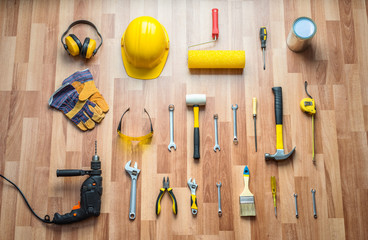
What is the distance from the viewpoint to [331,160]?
1.93 meters

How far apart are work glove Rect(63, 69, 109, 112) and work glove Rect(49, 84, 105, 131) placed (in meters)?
0.03

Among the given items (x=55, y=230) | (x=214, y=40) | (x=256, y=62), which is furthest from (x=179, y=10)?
(x=55, y=230)

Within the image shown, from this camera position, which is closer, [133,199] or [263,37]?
→ [133,199]

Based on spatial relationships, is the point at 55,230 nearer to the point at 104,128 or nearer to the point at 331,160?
the point at 104,128

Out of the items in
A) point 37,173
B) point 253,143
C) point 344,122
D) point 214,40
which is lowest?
point 37,173

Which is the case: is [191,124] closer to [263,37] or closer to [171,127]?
[171,127]

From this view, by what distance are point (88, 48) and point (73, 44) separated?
10 cm

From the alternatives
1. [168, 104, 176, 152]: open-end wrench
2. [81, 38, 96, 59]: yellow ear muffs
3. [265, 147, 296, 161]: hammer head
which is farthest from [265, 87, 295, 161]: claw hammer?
[81, 38, 96, 59]: yellow ear muffs

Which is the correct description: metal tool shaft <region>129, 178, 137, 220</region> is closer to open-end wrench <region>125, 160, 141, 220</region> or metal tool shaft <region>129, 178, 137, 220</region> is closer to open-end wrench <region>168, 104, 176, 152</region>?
open-end wrench <region>125, 160, 141, 220</region>

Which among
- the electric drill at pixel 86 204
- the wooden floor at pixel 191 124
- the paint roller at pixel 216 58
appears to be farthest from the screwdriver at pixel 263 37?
the electric drill at pixel 86 204

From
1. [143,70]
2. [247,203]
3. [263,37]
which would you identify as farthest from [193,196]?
[263,37]

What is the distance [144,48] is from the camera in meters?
1.86

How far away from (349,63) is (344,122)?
15.9 inches

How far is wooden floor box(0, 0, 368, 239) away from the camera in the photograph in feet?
6.10
